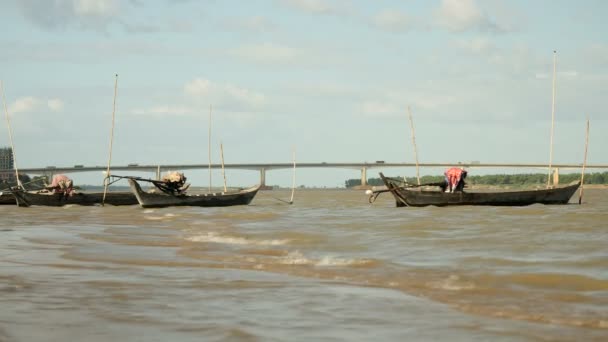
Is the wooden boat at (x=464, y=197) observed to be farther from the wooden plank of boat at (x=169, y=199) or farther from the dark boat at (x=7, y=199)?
the dark boat at (x=7, y=199)

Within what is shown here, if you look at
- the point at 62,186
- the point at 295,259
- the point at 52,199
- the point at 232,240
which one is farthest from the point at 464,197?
the point at 295,259

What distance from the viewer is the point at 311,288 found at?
32.9ft

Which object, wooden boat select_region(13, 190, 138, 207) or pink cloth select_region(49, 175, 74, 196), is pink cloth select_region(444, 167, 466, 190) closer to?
wooden boat select_region(13, 190, 138, 207)

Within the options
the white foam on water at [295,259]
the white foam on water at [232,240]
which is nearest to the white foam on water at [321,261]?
the white foam on water at [295,259]

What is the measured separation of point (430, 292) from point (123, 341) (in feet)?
14.8

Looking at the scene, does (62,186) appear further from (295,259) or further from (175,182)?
(295,259)

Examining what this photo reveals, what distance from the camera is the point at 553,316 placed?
7973mm

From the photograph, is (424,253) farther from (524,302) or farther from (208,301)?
(208,301)

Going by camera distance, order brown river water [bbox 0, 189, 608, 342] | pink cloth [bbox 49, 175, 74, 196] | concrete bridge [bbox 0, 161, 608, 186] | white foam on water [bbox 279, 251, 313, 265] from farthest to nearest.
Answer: concrete bridge [bbox 0, 161, 608, 186], pink cloth [bbox 49, 175, 74, 196], white foam on water [bbox 279, 251, 313, 265], brown river water [bbox 0, 189, 608, 342]

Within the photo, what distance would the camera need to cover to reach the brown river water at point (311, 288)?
708 cm

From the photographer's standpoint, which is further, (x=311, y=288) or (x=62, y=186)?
(x=62, y=186)

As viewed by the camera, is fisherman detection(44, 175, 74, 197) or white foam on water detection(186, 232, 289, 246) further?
fisherman detection(44, 175, 74, 197)

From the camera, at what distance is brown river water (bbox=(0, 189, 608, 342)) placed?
7082mm

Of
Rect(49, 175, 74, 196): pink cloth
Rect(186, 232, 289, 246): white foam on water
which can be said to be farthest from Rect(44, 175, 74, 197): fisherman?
Rect(186, 232, 289, 246): white foam on water
